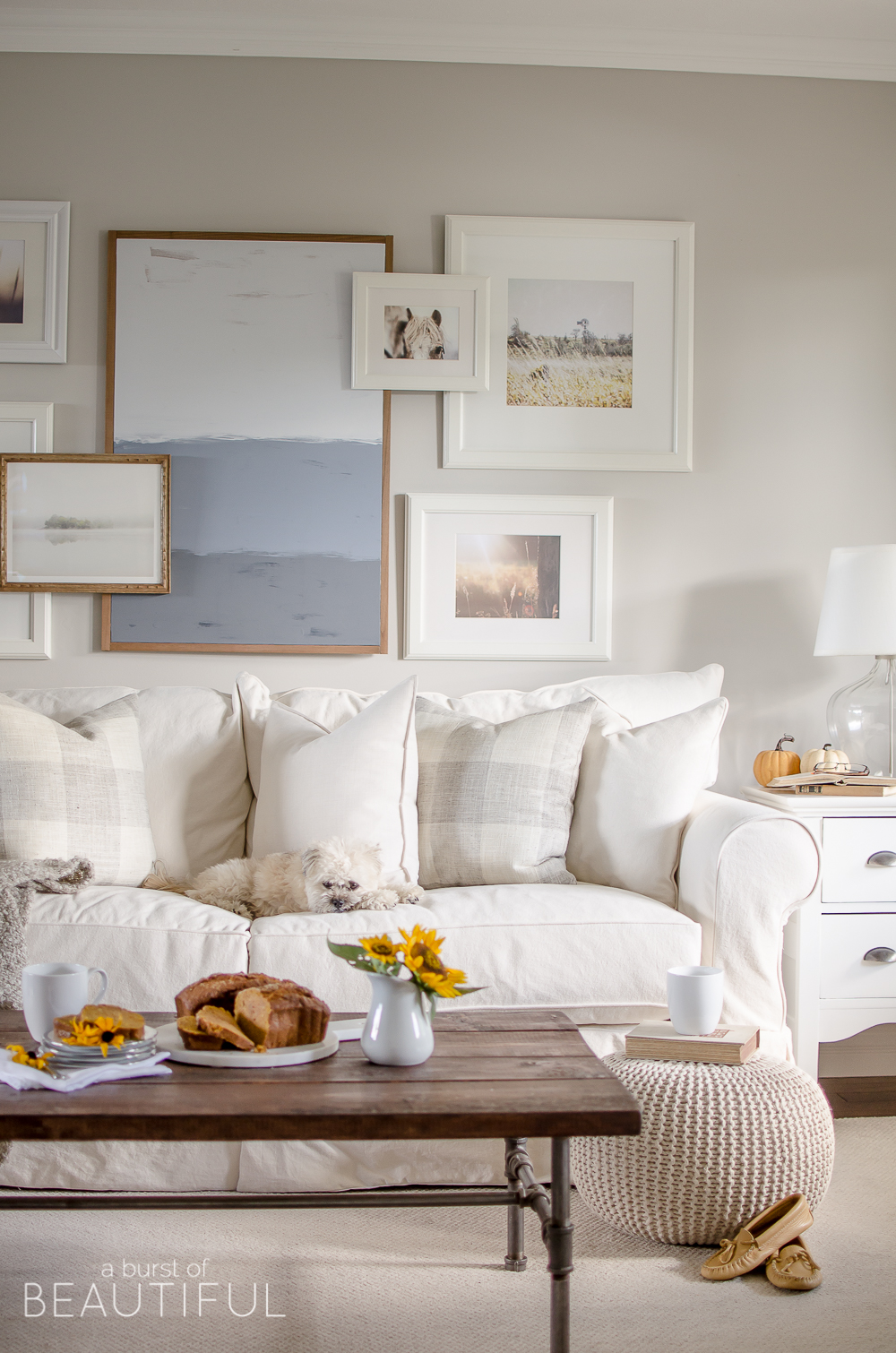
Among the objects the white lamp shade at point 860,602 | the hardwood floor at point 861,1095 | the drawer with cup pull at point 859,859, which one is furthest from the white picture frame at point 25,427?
the hardwood floor at point 861,1095

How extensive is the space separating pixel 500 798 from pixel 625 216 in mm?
1777

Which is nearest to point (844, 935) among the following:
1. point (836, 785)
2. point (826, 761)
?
point (836, 785)

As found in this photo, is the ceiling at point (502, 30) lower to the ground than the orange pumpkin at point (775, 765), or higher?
higher

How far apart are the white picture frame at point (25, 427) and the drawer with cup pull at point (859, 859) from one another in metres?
2.27

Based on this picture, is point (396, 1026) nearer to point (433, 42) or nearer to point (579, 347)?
point (579, 347)

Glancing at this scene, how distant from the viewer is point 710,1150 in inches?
61.5

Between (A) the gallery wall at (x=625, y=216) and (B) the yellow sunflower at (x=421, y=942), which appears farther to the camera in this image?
(A) the gallery wall at (x=625, y=216)

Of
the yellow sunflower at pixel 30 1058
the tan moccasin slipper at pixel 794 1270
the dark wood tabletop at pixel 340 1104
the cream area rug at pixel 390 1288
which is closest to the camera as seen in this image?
the dark wood tabletop at pixel 340 1104

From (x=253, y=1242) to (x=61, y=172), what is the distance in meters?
2.72

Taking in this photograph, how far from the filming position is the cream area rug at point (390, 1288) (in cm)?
142

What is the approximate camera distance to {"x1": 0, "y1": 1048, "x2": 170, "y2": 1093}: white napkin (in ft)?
3.78

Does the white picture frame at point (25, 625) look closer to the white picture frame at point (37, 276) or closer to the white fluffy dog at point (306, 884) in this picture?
the white picture frame at point (37, 276)

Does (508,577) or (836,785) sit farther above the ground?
(508,577)

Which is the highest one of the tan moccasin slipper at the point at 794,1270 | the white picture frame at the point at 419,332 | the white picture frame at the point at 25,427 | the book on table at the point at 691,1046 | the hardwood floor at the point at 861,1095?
the white picture frame at the point at 419,332
